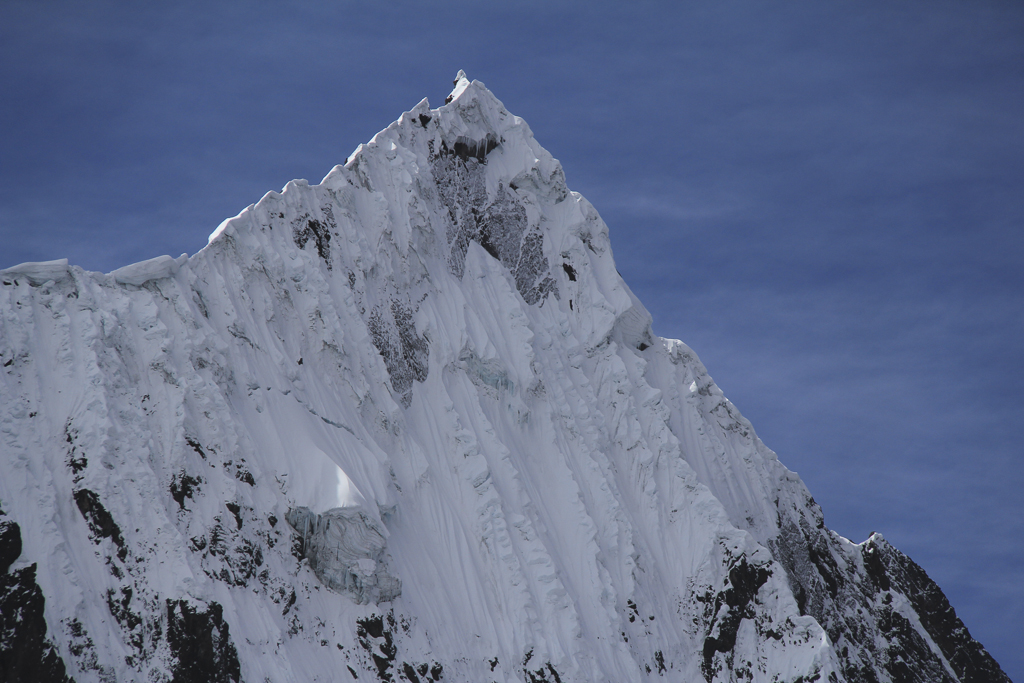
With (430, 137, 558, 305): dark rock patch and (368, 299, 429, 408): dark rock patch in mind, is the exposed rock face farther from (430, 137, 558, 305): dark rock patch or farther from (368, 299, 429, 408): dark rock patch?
(430, 137, 558, 305): dark rock patch

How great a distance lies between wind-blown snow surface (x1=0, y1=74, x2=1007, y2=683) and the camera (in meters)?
44.6

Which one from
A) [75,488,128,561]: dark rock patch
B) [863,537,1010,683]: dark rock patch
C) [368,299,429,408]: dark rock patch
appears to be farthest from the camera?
[863,537,1010,683]: dark rock patch

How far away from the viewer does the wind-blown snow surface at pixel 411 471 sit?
44562 millimetres

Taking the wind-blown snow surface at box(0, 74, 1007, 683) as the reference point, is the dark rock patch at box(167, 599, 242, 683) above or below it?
below

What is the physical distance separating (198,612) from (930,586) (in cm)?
4858

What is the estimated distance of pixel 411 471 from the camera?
55.6 metres

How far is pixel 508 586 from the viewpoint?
54250mm

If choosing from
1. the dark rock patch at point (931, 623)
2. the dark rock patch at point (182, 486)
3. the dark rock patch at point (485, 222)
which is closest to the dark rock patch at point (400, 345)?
the dark rock patch at point (485, 222)

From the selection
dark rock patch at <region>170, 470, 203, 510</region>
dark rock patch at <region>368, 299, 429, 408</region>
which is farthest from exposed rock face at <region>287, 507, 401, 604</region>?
dark rock patch at <region>368, 299, 429, 408</region>

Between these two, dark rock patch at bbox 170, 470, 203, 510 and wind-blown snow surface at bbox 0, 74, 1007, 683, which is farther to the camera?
dark rock patch at bbox 170, 470, 203, 510

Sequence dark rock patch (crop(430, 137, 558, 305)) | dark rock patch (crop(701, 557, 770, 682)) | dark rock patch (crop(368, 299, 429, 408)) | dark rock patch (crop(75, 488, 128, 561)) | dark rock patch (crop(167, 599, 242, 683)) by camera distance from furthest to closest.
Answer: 1. dark rock patch (crop(430, 137, 558, 305))
2. dark rock patch (crop(701, 557, 770, 682))
3. dark rock patch (crop(368, 299, 429, 408))
4. dark rock patch (crop(75, 488, 128, 561))
5. dark rock patch (crop(167, 599, 242, 683))

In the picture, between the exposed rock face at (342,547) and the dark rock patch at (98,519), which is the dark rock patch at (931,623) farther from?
the dark rock patch at (98,519)

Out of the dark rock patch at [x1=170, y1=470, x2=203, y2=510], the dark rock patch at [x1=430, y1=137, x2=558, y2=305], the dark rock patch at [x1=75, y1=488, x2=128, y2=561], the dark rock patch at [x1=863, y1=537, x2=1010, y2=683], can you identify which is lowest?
the dark rock patch at [x1=75, y1=488, x2=128, y2=561]

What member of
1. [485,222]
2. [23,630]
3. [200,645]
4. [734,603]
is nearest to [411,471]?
[200,645]
